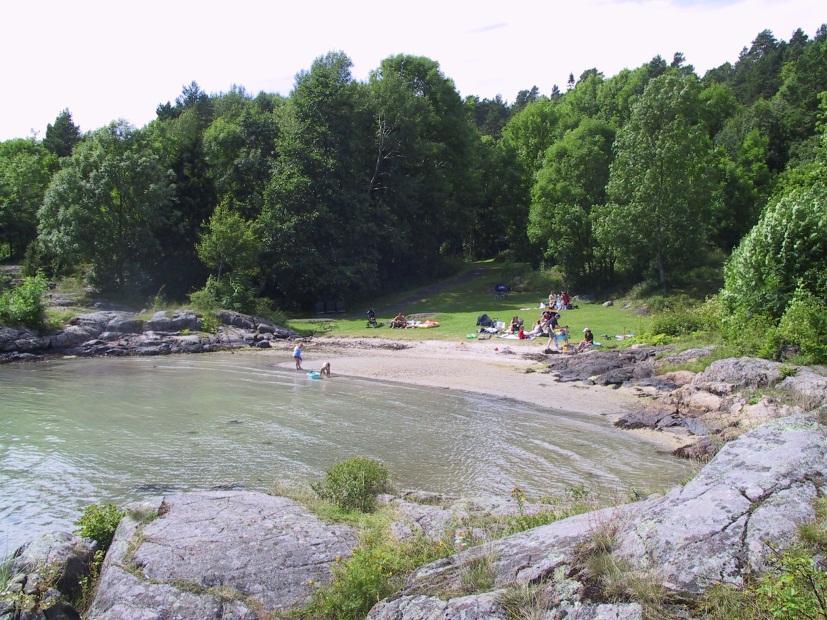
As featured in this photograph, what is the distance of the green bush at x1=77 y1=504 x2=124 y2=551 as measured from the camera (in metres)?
9.16

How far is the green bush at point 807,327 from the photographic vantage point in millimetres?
19312

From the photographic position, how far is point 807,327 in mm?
19797

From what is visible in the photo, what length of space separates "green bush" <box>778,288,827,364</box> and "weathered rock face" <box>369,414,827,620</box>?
48.6 feet

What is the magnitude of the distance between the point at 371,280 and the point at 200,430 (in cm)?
3465

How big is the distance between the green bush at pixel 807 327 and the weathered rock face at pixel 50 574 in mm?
19777

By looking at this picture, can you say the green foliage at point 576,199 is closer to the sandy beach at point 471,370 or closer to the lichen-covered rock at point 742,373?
the sandy beach at point 471,370

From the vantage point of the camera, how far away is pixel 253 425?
19.3m

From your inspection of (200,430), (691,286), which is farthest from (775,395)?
(691,286)

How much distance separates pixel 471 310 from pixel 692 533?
132ft

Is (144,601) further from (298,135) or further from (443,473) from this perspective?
(298,135)

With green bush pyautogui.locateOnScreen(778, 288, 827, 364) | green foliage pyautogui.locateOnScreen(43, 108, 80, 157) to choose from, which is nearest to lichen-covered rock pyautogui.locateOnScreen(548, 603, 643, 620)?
green bush pyautogui.locateOnScreen(778, 288, 827, 364)

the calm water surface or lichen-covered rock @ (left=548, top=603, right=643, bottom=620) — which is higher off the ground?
lichen-covered rock @ (left=548, top=603, right=643, bottom=620)

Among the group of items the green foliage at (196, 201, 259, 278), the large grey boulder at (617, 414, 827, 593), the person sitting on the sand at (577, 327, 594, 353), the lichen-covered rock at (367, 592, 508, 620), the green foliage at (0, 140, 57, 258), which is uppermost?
the green foliage at (0, 140, 57, 258)

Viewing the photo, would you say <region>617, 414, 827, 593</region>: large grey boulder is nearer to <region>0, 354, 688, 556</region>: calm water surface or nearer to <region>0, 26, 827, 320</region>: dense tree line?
<region>0, 354, 688, 556</region>: calm water surface
